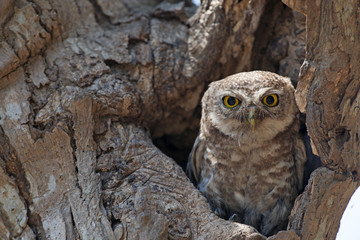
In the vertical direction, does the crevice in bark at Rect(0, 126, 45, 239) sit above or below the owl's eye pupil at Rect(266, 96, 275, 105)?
below

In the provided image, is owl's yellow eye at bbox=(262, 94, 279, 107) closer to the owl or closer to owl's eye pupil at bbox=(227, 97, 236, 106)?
the owl

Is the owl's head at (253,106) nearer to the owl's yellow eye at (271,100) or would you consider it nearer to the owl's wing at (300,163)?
the owl's yellow eye at (271,100)

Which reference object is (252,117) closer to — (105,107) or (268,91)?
(268,91)

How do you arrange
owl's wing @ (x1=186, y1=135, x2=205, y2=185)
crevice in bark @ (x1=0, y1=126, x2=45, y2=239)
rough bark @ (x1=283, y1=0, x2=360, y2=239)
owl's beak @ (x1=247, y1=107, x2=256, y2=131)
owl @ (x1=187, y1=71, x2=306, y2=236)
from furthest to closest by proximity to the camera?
owl's wing @ (x1=186, y1=135, x2=205, y2=185) < owl @ (x1=187, y1=71, x2=306, y2=236) < owl's beak @ (x1=247, y1=107, x2=256, y2=131) < crevice in bark @ (x1=0, y1=126, x2=45, y2=239) < rough bark @ (x1=283, y1=0, x2=360, y2=239)

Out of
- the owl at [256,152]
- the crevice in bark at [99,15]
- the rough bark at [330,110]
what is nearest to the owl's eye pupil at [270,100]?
the owl at [256,152]

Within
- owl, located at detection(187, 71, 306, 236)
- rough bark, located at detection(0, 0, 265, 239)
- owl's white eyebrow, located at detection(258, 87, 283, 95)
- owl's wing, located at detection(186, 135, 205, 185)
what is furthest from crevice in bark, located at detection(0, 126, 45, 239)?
owl's white eyebrow, located at detection(258, 87, 283, 95)

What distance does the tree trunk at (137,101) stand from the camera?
237cm

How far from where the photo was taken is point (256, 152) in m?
3.14

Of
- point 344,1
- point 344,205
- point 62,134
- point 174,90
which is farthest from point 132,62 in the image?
point 344,205

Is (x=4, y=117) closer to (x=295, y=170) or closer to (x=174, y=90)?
(x=174, y=90)

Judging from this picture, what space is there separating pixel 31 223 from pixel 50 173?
1.04ft

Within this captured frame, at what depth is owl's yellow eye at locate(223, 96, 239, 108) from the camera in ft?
10.3

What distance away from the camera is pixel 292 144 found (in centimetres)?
320

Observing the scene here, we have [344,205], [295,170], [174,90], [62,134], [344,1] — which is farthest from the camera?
[174,90]
